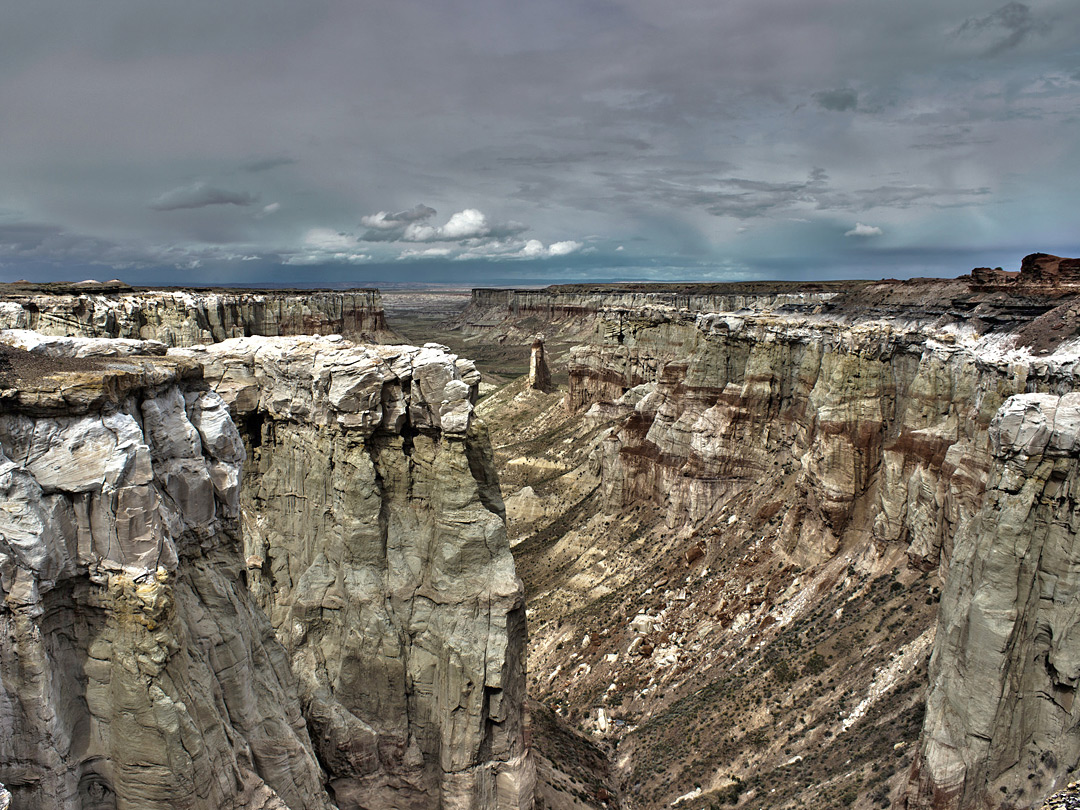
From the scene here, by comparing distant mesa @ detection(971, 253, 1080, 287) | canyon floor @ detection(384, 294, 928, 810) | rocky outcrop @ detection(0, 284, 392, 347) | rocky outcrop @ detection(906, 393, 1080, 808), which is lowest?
canyon floor @ detection(384, 294, 928, 810)

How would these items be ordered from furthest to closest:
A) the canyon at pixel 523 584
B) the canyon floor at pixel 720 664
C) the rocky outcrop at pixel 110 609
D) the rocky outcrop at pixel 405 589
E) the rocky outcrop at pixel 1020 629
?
the canyon floor at pixel 720 664 < the rocky outcrop at pixel 405 589 < the rocky outcrop at pixel 1020 629 < the canyon at pixel 523 584 < the rocky outcrop at pixel 110 609

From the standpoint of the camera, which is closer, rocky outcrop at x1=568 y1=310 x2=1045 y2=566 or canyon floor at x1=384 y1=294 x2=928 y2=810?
canyon floor at x1=384 y1=294 x2=928 y2=810

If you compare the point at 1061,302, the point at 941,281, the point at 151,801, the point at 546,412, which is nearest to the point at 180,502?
the point at 151,801

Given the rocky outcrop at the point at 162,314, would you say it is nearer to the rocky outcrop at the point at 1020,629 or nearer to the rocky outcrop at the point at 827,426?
the rocky outcrop at the point at 1020,629

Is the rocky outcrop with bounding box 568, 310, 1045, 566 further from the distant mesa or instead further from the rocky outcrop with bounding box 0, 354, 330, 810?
the rocky outcrop with bounding box 0, 354, 330, 810

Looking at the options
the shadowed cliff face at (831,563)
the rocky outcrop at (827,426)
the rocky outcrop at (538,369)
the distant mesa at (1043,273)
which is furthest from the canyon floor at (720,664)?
the rocky outcrop at (538,369)

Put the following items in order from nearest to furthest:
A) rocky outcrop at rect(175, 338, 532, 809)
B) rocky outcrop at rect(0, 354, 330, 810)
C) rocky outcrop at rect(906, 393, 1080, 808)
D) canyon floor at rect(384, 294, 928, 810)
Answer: rocky outcrop at rect(0, 354, 330, 810) < rocky outcrop at rect(906, 393, 1080, 808) < rocky outcrop at rect(175, 338, 532, 809) < canyon floor at rect(384, 294, 928, 810)

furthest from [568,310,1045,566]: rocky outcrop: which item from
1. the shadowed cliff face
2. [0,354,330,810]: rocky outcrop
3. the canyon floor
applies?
[0,354,330,810]: rocky outcrop

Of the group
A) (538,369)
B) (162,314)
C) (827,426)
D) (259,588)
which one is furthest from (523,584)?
(538,369)
